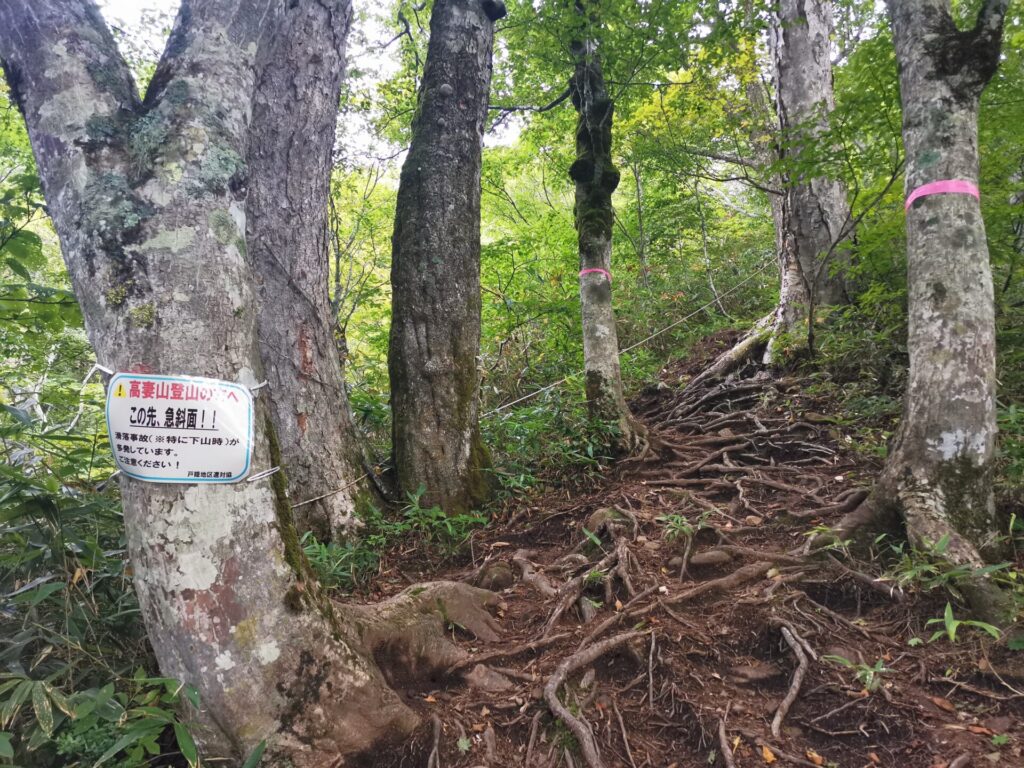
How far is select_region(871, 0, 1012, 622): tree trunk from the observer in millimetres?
2613

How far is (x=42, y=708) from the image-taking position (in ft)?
4.74

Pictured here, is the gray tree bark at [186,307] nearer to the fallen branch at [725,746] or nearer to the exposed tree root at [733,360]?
the fallen branch at [725,746]

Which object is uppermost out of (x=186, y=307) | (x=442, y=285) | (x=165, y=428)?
(x=442, y=285)

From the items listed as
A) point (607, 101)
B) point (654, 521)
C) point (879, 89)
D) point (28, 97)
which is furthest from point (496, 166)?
point (28, 97)

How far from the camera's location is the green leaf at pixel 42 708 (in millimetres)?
1415

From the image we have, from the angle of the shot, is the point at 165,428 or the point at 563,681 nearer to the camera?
the point at 165,428

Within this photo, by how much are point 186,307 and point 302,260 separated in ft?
6.83

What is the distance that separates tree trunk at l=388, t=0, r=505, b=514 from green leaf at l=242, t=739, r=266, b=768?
2284 mm

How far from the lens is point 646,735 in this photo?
2.08 m

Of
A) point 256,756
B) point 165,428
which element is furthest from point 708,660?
point 165,428

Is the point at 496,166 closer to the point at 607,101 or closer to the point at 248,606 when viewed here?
the point at 607,101

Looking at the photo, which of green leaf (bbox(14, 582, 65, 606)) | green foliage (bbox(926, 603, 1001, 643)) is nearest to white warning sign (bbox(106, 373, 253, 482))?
green leaf (bbox(14, 582, 65, 606))

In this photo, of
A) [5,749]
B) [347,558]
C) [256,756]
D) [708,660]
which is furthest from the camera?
[347,558]

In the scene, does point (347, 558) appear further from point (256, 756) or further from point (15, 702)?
point (15, 702)
